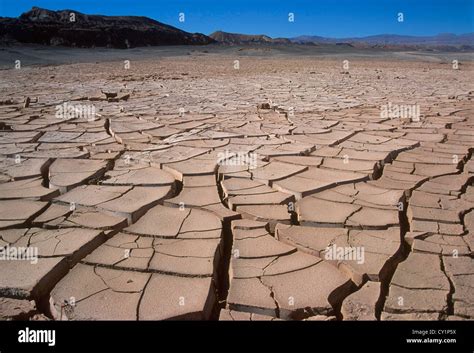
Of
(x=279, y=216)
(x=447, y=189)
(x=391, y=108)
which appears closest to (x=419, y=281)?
(x=279, y=216)

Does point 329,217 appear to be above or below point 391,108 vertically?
below

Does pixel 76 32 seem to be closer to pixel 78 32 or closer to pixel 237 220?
pixel 78 32

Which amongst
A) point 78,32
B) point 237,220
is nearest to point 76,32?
point 78,32

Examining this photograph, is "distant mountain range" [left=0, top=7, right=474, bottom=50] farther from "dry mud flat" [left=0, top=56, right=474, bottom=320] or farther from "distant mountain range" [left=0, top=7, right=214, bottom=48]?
"dry mud flat" [left=0, top=56, right=474, bottom=320]

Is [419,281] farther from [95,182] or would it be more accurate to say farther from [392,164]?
[95,182]

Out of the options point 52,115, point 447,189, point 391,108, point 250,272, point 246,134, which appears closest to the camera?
point 250,272
